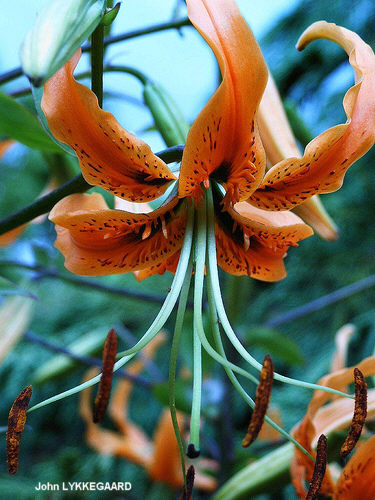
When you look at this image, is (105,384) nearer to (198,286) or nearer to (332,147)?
(198,286)

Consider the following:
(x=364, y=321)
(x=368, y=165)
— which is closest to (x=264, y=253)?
(x=364, y=321)

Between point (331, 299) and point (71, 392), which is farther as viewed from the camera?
point (331, 299)

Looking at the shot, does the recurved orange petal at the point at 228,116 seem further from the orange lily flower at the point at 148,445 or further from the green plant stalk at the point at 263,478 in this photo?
the orange lily flower at the point at 148,445

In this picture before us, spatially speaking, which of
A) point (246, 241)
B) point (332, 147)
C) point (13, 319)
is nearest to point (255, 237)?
point (246, 241)

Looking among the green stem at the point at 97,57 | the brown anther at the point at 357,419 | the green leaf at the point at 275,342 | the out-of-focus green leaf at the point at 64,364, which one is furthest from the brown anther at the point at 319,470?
the out-of-focus green leaf at the point at 64,364

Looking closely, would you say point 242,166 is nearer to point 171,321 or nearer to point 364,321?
point 364,321
